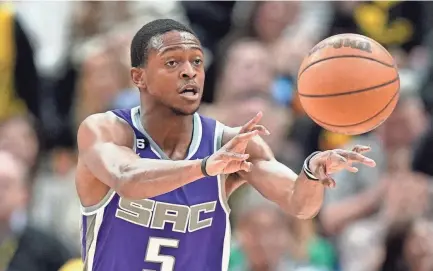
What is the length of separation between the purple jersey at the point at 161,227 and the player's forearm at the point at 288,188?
242 mm

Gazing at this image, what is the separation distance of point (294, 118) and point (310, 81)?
4.56 metres

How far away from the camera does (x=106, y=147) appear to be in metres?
5.64

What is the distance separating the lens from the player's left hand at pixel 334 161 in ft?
17.2

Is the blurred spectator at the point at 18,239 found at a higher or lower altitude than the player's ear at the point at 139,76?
lower

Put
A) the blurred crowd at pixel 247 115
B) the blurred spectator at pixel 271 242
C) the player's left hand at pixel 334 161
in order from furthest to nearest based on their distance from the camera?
the blurred crowd at pixel 247 115 → the blurred spectator at pixel 271 242 → the player's left hand at pixel 334 161

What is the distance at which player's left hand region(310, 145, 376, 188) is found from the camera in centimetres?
525

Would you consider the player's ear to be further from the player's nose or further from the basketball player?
the player's nose

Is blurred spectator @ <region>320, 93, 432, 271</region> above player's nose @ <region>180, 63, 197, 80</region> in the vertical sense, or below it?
above

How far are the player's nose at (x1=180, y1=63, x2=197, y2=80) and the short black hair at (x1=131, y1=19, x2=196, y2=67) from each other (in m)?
0.24

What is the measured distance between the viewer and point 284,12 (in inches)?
424

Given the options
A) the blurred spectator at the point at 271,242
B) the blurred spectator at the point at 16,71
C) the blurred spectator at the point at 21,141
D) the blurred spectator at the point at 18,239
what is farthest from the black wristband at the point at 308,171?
the blurred spectator at the point at 16,71

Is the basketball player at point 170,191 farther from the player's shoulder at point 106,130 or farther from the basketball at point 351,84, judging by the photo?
the basketball at point 351,84

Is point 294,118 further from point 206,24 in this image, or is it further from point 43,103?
point 43,103

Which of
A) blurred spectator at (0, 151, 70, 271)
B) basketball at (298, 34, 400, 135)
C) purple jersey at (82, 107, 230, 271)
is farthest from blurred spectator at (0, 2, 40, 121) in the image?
basketball at (298, 34, 400, 135)
